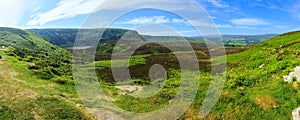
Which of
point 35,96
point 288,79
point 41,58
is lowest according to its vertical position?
point 35,96

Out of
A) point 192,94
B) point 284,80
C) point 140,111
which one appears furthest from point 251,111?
point 140,111

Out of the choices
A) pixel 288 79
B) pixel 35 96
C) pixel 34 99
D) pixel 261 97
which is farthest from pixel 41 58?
pixel 288 79

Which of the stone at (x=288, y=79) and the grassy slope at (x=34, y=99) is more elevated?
the stone at (x=288, y=79)

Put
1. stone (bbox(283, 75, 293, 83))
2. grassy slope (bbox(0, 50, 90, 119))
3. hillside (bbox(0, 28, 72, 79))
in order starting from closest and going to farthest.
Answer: stone (bbox(283, 75, 293, 83))
grassy slope (bbox(0, 50, 90, 119))
hillside (bbox(0, 28, 72, 79))

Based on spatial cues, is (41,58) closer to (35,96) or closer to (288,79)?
(35,96)

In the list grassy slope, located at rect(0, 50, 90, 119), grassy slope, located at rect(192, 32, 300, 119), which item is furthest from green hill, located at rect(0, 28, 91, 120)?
grassy slope, located at rect(192, 32, 300, 119)

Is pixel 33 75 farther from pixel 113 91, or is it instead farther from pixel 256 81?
pixel 256 81

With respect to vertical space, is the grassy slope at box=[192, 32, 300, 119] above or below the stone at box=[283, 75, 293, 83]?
below

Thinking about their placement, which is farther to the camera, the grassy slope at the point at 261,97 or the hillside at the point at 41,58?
the hillside at the point at 41,58

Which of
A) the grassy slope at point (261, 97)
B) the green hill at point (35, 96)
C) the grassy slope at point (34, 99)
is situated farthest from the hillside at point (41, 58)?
the grassy slope at point (261, 97)

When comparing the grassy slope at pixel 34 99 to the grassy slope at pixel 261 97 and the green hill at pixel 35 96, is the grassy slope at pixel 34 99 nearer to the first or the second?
the green hill at pixel 35 96

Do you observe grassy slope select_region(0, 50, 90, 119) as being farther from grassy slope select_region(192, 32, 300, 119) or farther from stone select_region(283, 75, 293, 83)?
stone select_region(283, 75, 293, 83)

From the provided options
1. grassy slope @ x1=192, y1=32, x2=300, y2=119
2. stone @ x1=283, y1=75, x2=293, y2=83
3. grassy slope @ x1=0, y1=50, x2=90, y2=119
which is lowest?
grassy slope @ x1=0, y1=50, x2=90, y2=119
